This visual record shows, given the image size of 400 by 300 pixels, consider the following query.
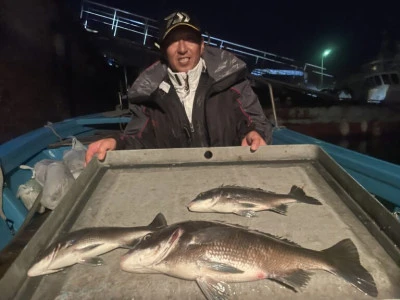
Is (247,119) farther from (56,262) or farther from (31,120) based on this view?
(31,120)

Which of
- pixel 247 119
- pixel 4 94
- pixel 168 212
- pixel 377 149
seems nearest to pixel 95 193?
pixel 168 212

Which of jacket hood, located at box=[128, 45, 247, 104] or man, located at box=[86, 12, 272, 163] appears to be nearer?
man, located at box=[86, 12, 272, 163]

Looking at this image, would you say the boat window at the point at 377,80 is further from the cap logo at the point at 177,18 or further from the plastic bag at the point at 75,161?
the plastic bag at the point at 75,161

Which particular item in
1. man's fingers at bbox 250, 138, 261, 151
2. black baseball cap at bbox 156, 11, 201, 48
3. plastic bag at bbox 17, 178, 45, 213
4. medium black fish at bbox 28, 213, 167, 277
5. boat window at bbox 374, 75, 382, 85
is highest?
boat window at bbox 374, 75, 382, 85

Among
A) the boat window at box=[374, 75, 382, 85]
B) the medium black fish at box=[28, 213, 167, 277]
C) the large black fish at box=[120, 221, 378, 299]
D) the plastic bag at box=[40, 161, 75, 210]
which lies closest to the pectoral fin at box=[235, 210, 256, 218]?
the large black fish at box=[120, 221, 378, 299]

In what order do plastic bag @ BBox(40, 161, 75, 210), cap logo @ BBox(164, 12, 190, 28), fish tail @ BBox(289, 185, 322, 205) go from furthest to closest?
cap logo @ BBox(164, 12, 190, 28), plastic bag @ BBox(40, 161, 75, 210), fish tail @ BBox(289, 185, 322, 205)

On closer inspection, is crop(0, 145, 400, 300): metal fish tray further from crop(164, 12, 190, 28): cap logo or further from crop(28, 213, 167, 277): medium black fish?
crop(164, 12, 190, 28): cap logo

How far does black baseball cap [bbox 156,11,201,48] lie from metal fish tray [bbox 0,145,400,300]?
4.96 ft

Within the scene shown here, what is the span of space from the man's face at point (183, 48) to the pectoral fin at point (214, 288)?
2.81 metres

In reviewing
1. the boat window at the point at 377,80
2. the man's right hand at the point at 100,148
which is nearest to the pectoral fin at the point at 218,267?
the man's right hand at the point at 100,148

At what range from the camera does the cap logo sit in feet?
11.5

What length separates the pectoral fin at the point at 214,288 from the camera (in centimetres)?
132

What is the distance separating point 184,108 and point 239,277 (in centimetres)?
271

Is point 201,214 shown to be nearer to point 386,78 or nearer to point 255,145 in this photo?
point 255,145
